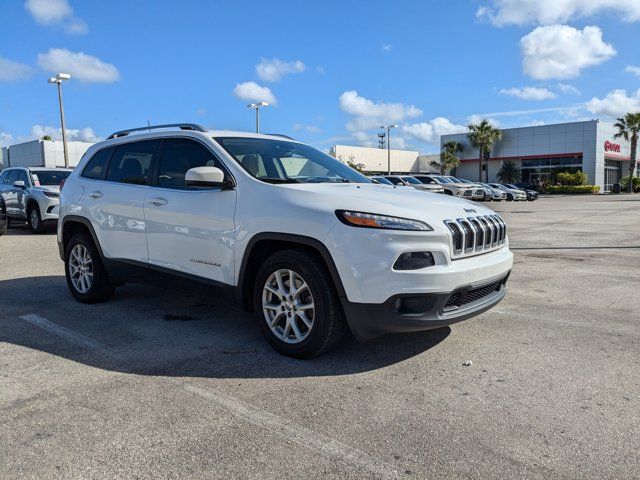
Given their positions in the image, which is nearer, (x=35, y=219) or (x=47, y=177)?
(x=35, y=219)

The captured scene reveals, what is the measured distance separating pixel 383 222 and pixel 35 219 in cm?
1235

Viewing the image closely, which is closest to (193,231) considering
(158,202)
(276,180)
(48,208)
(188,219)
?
(188,219)

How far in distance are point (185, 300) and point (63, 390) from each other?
98.7 inches

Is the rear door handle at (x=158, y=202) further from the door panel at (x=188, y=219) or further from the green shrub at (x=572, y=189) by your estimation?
the green shrub at (x=572, y=189)

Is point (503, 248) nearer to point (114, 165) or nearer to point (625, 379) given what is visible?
point (625, 379)

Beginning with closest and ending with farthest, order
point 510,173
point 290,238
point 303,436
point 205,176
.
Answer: point 303,436
point 290,238
point 205,176
point 510,173

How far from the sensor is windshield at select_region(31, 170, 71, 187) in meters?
13.7

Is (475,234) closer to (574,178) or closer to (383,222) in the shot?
(383,222)

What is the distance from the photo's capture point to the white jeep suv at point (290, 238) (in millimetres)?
3637

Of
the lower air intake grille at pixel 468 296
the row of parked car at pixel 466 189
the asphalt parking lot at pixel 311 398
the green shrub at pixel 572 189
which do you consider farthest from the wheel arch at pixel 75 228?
the green shrub at pixel 572 189

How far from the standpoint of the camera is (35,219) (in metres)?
13.4

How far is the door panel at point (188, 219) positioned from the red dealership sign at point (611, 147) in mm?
62908

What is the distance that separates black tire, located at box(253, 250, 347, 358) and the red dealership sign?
6331 cm

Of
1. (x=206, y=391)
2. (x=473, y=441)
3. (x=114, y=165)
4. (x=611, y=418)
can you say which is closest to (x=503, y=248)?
(x=611, y=418)
